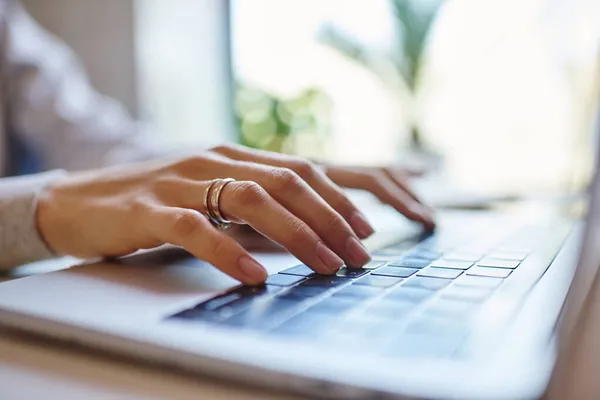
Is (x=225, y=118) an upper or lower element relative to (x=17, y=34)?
lower

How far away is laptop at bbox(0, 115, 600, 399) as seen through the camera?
0.24m

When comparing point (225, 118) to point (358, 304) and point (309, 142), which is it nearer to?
point (309, 142)

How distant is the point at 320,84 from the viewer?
210 centimetres

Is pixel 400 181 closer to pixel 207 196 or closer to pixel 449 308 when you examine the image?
pixel 207 196

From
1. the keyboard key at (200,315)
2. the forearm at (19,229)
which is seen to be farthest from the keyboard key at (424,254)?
the forearm at (19,229)

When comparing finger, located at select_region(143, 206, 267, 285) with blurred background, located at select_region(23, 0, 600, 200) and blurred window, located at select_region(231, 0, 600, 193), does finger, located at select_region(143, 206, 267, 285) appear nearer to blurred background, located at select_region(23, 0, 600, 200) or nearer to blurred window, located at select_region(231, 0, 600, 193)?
blurred background, located at select_region(23, 0, 600, 200)

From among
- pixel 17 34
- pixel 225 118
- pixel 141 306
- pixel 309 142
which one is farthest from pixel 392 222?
pixel 225 118

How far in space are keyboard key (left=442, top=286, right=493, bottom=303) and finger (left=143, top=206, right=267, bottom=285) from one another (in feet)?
0.40

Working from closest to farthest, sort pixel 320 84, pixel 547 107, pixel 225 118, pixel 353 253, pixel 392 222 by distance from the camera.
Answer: pixel 353 253 → pixel 392 222 → pixel 547 107 → pixel 320 84 → pixel 225 118

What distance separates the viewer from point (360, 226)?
21.0 inches

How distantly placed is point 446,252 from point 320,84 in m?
1.64

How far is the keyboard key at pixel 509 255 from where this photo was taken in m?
0.49

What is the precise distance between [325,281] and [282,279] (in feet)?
0.10

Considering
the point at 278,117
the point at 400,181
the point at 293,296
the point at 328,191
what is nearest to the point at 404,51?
the point at 278,117
